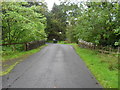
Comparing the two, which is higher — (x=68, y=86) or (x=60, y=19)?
(x=60, y=19)

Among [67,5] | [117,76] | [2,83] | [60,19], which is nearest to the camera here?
[2,83]

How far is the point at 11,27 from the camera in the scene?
35.8 ft

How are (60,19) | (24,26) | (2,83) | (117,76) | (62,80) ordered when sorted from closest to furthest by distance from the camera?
(2,83), (62,80), (117,76), (24,26), (60,19)

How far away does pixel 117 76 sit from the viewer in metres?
5.20

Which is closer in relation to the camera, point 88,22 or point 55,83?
point 55,83

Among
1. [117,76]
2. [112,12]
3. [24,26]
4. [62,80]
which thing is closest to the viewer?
[62,80]

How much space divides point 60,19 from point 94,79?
43943 mm

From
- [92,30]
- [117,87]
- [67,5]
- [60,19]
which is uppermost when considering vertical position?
[60,19]

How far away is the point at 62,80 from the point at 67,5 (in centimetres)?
882

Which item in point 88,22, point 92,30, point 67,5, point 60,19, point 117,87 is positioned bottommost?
point 117,87

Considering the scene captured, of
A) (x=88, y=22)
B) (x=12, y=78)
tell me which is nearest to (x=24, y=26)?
(x=88, y=22)

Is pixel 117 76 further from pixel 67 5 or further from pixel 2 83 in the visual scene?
pixel 67 5

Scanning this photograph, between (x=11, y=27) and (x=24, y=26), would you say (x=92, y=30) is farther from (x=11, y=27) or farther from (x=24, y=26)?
(x=11, y=27)

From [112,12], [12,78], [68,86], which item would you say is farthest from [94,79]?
[112,12]
